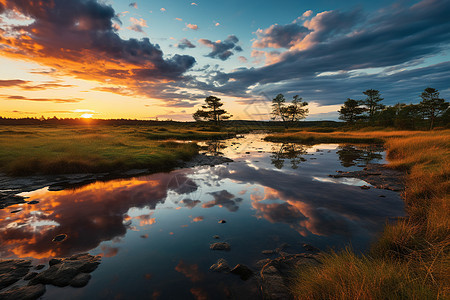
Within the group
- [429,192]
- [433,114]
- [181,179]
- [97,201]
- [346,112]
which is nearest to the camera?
[429,192]

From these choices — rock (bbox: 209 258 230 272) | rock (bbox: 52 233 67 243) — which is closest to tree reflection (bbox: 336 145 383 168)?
rock (bbox: 209 258 230 272)

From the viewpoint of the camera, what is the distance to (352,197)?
462 inches

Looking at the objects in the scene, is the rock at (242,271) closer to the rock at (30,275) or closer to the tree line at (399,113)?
the rock at (30,275)

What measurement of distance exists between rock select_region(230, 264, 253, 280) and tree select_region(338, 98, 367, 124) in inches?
3672

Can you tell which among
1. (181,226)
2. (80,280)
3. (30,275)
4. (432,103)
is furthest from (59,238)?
(432,103)

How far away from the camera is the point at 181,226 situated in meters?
8.86

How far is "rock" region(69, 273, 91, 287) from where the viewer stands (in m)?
5.41

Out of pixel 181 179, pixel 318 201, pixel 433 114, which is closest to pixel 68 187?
pixel 181 179

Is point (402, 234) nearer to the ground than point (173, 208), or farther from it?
farther from it

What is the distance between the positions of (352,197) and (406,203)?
7.99 feet

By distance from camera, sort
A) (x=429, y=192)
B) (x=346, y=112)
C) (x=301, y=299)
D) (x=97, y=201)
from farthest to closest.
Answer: (x=346, y=112), (x=97, y=201), (x=429, y=192), (x=301, y=299)

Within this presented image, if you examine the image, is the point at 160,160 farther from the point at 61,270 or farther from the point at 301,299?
the point at 301,299

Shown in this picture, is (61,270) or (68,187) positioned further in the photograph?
(68,187)

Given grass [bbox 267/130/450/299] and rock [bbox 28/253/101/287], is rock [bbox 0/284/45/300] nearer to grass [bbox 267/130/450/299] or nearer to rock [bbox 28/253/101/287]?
rock [bbox 28/253/101/287]
